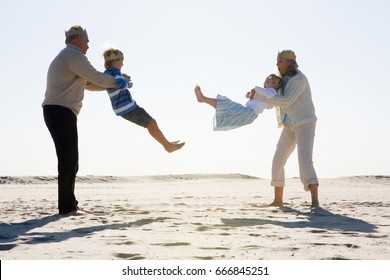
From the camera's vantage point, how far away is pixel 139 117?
6301 millimetres

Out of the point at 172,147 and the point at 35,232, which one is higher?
the point at 172,147

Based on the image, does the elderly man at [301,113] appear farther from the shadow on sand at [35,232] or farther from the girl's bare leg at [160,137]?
the shadow on sand at [35,232]

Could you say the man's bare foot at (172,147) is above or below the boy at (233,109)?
below

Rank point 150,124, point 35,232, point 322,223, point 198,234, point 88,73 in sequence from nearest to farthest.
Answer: point 198,234
point 35,232
point 322,223
point 88,73
point 150,124

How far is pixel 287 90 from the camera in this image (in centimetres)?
683

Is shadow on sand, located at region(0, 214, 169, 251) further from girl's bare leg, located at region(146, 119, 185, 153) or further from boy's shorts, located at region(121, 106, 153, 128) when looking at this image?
boy's shorts, located at region(121, 106, 153, 128)

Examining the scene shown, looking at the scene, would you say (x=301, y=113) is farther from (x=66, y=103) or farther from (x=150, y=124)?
(x=66, y=103)

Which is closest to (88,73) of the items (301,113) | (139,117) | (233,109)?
(139,117)

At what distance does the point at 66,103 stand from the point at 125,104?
28.5 inches

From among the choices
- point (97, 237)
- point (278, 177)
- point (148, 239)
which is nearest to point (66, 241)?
point (97, 237)

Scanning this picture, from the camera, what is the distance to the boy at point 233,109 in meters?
6.47

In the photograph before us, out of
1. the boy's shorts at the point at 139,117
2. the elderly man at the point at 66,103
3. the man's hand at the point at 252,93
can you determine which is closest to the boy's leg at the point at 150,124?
the boy's shorts at the point at 139,117

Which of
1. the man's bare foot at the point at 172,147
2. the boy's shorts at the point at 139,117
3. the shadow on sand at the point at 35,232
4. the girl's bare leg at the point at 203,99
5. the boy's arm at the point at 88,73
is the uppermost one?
the boy's arm at the point at 88,73
